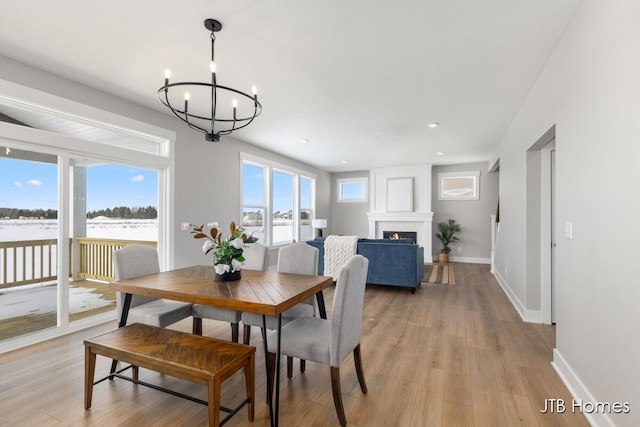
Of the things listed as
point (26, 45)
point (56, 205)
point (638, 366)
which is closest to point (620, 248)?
point (638, 366)

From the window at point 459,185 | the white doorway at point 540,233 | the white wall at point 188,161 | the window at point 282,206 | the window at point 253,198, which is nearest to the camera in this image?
the white wall at point 188,161

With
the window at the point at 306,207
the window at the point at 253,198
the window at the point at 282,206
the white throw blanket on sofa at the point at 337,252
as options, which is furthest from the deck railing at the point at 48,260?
the window at the point at 306,207


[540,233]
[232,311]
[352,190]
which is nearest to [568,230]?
[540,233]

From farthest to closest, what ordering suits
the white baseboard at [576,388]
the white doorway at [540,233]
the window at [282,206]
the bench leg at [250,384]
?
1. the window at [282,206]
2. the white doorway at [540,233]
3. the bench leg at [250,384]
4. the white baseboard at [576,388]

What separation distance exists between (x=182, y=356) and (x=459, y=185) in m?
8.04

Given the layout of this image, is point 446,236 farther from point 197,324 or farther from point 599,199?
point 197,324

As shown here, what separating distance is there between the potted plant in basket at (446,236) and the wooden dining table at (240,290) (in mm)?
6332

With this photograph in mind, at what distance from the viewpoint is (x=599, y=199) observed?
1.76 m

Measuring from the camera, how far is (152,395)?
6.89ft

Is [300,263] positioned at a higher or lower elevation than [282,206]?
lower

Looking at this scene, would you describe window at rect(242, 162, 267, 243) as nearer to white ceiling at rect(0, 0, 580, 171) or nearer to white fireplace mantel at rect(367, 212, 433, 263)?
white ceiling at rect(0, 0, 580, 171)

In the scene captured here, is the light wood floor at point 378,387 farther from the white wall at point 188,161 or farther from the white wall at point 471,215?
the white wall at point 471,215

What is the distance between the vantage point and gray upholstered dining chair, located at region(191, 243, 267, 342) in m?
2.53

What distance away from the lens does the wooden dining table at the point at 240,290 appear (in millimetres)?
1813
